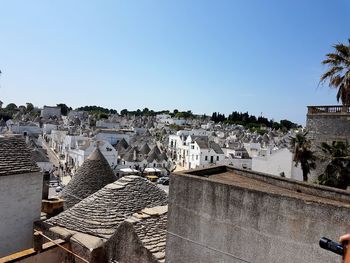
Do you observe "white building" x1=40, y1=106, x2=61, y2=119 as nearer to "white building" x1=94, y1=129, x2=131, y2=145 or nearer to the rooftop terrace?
"white building" x1=94, y1=129, x2=131, y2=145

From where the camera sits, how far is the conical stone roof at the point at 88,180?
52.5ft

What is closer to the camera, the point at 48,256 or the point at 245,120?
the point at 48,256

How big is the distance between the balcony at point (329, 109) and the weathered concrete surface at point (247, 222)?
13.5 m

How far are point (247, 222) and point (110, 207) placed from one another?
7193 millimetres

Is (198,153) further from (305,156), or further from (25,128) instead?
(25,128)

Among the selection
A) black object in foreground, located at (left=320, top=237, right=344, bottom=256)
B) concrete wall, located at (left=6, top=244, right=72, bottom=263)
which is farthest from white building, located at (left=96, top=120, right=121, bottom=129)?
black object in foreground, located at (left=320, top=237, right=344, bottom=256)

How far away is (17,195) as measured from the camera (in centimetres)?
1168

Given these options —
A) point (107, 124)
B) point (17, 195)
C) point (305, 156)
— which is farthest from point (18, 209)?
point (107, 124)

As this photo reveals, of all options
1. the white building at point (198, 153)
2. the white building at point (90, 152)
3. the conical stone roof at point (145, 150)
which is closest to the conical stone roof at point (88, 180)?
the white building at point (90, 152)

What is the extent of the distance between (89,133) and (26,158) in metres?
76.7

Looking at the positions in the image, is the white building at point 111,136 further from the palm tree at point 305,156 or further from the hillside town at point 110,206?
the palm tree at point 305,156

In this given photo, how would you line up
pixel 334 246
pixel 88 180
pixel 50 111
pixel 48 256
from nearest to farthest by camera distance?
pixel 334 246 → pixel 48 256 → pixel 88 180 → pixel 50 111

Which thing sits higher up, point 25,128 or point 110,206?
point 25,128

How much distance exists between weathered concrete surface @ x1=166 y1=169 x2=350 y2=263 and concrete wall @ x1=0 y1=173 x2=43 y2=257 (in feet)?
22.3
